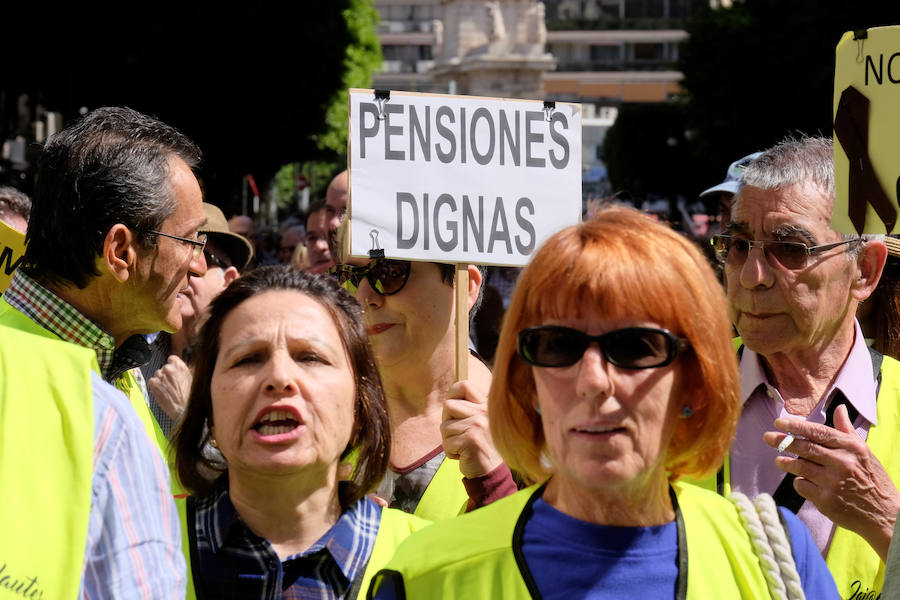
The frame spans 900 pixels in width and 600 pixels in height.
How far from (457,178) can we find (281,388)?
3.84ft

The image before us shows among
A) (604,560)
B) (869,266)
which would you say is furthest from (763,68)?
(604,560)

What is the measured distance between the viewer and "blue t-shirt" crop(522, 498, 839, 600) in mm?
2213

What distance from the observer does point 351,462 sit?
119 inches

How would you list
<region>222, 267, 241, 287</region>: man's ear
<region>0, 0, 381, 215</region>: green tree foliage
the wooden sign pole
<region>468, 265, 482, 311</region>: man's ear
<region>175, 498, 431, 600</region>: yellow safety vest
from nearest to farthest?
<region>175, 498, 431, 600</region>: yellow safety vest < the wooden sign pole < <region>468, 265, 482, 311</region>: man's ear < <region>222, 267, 241, 287</region>: man's ear < <region>0, 0, 381, 215</region>: green tree foliage

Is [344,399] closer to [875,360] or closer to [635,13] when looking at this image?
[875,360]

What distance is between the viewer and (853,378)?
3.43 metres

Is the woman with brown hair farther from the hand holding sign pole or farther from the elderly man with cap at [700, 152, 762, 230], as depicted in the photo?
the elderly man with cap at [700, 152, 762, 230]

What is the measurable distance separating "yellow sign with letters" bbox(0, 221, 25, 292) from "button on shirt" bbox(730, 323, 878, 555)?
2344 mm

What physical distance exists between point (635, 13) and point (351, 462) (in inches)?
3888

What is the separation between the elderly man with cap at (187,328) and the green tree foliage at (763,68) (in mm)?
15294

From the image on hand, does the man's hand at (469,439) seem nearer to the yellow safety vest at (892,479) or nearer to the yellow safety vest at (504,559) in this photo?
the yellow safety vest at (892,479)

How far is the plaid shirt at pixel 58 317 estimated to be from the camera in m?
3.27

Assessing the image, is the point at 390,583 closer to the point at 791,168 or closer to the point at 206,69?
the point at 791,168

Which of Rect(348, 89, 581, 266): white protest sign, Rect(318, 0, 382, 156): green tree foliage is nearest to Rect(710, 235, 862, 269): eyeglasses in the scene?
Rect(348, 89, 581, 266): white protest sign
